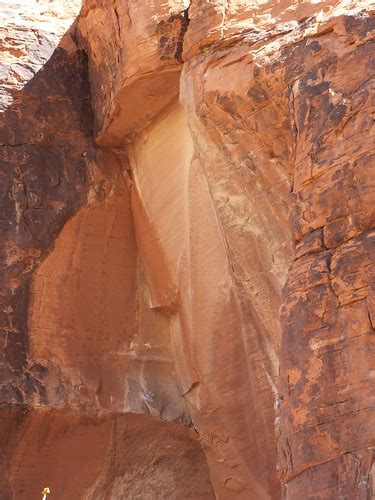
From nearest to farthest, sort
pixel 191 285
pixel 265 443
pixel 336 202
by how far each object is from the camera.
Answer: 1. pixel 336 202
2. pixel 265 443
3. pixel 191 285

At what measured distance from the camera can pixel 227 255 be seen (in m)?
8.32

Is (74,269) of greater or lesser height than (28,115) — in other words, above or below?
below

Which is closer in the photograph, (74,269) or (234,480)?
(234,480)

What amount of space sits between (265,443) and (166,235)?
177cm

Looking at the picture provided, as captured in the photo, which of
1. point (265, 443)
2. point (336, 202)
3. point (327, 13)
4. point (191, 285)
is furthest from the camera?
point (191, 285)

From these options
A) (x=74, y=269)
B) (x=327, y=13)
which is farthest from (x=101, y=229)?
(x=327, y=13)

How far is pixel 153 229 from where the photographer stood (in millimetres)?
9289

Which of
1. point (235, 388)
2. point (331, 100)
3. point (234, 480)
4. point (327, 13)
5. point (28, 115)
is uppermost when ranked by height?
point (28, 115)

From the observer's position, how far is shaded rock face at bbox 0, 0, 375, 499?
7.47m

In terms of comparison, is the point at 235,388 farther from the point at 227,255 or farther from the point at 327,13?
the point at 327,13

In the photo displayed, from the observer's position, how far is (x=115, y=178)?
945 cm

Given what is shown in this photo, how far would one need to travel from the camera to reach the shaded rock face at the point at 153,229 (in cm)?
747

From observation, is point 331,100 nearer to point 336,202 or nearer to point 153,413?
point 336,202

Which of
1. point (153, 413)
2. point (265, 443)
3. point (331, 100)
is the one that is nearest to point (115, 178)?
point (153, 413)
